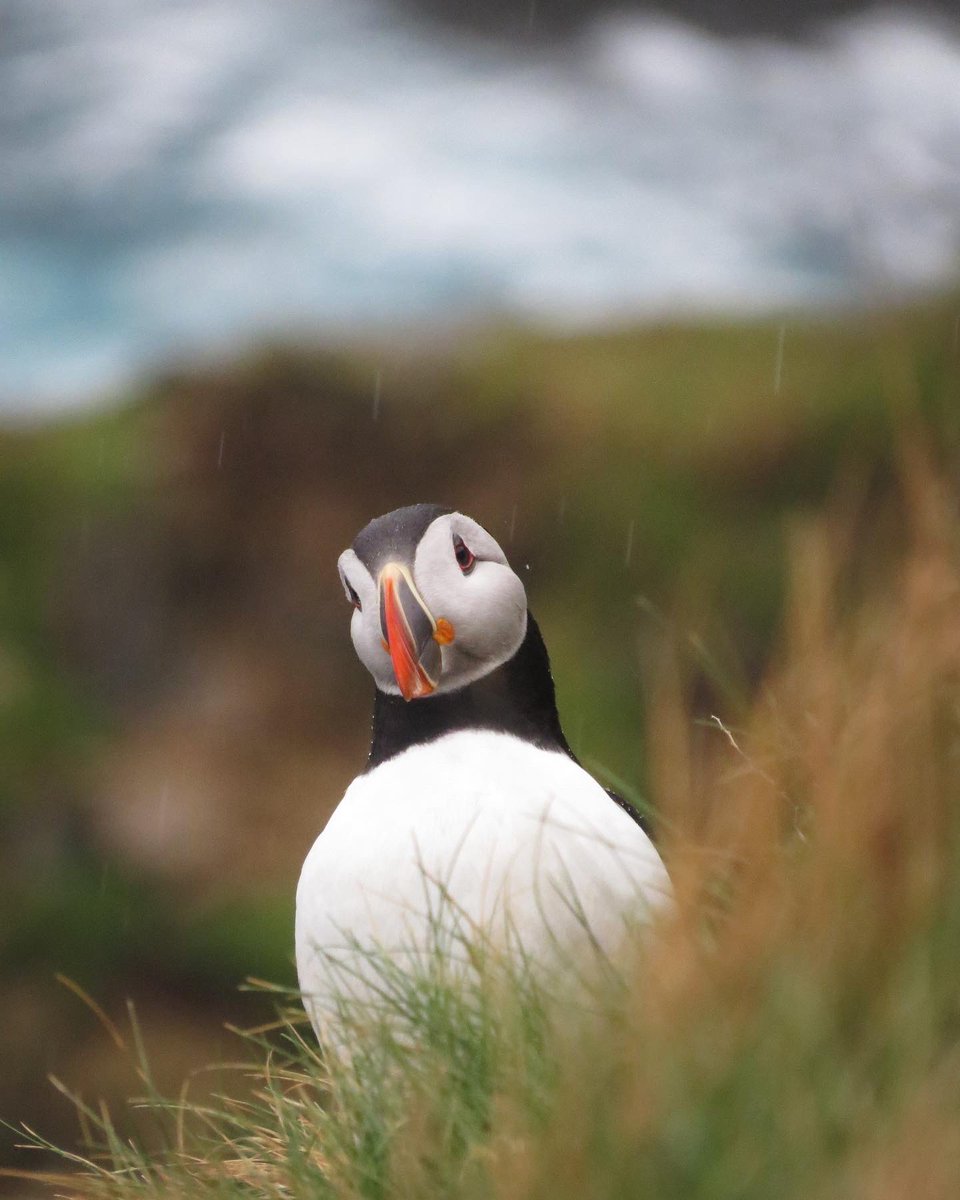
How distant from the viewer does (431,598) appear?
2.62 metres

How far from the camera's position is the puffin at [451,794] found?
2334mm

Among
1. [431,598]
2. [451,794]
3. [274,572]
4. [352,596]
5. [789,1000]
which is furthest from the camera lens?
[274,572]

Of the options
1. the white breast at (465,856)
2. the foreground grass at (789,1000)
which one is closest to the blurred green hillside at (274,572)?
the white breast at (465,856)

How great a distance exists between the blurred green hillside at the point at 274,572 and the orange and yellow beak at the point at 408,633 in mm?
7476

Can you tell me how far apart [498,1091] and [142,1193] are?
0.66 metres

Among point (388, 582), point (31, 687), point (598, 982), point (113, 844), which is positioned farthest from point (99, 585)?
point (598, 982)

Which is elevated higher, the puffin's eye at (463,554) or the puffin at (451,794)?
the puffin's eye at (463,554)

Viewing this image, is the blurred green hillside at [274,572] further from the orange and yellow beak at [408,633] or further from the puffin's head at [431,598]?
the orange and yellow beak at [408,633]

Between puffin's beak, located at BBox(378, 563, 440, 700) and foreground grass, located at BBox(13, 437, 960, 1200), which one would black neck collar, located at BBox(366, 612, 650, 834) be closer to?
puffin's beak, located at BBox(378, 563, 440, 700)

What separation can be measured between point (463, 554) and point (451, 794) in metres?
0.46

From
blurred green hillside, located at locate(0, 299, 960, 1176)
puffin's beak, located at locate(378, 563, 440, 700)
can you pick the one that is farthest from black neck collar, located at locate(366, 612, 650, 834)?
blurred green hillside, located at locate(0, 299, 960, 1176)

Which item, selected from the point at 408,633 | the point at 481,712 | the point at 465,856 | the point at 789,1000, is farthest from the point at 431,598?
the point at 789,1000

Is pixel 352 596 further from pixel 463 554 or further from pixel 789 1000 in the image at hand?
pixel 789 1000

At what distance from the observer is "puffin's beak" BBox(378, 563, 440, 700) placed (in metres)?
2.51
